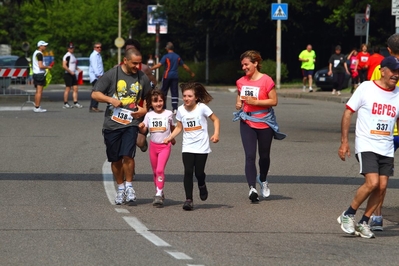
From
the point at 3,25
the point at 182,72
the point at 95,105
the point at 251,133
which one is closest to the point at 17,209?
the point at 251,133

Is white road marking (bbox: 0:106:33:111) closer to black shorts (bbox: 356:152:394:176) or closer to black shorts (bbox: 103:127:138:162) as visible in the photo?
black shorts (bbox: 103:127:138:162)

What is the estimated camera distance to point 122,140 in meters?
11.2

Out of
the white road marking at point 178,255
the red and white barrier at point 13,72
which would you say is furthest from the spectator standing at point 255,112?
the red and white barrier at point 13,72

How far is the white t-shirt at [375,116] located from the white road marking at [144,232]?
196 centimetres

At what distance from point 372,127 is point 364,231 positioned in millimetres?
915

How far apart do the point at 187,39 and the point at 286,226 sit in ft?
188

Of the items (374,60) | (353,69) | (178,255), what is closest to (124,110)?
(178,255)

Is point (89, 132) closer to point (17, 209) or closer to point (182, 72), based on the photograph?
point (17, 209)

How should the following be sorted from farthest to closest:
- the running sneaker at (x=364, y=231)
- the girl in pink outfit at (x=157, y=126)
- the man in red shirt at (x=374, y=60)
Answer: the man in red shirt at (x=374, y=60) < the girl in pink outfit at (x=157, y=126) < the running sneaker at (x=364, y=231)

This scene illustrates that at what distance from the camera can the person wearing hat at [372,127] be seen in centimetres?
913

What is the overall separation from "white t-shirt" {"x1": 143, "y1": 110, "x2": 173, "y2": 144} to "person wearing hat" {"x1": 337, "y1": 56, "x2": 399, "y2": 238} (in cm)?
251

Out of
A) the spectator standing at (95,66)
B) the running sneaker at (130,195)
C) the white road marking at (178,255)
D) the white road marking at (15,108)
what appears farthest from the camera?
the white road marking at (15,108)

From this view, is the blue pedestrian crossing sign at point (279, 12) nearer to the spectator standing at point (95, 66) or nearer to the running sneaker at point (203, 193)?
the spectator standing at point (95, 66)

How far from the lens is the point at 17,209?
10.5 metres
